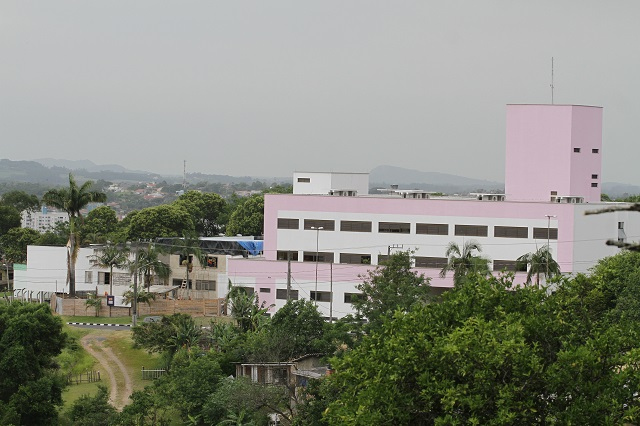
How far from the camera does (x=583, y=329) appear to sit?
973 inches

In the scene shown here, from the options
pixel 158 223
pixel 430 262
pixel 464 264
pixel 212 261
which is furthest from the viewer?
pixel 158 223

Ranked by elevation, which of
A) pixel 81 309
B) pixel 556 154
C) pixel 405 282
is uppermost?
pixel 556 154

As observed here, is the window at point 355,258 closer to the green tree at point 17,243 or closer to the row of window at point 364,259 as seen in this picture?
the row of window at point 364,259

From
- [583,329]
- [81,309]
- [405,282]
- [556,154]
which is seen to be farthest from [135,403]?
[556,154]

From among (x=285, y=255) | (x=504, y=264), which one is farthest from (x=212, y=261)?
(x=504, y=264)

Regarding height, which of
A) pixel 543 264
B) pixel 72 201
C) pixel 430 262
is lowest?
pixel 430 262

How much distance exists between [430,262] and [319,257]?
262 inches

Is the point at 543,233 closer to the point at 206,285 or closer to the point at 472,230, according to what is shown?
the point at 472,230

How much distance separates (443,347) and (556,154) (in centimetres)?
4476

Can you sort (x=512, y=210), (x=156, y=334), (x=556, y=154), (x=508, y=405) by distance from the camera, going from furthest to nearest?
(x=556, y=154) < (x=512, y=210) < (x=156, y=334) < (x=508, y=405)

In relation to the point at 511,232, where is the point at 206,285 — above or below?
below

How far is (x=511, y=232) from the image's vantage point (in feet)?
200

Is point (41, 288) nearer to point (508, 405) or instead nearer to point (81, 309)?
point (81, 309)

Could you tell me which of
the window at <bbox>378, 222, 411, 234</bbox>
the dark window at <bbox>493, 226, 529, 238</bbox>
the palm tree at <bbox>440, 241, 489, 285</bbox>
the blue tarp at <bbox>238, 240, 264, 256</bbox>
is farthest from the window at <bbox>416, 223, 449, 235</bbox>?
the blue tarp at <bbox>238, 240, 264, 256</bbox>
